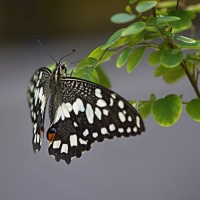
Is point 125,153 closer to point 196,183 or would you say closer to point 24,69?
point 196,183

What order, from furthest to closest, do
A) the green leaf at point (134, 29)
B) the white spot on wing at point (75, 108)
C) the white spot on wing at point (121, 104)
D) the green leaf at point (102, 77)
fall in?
1. the green leaf at point (102, 77)
2. the white spot on wing at point (75, 108)
3. the white spot on wing at point (121, 104)
4. the green leaf at point (134, 29)

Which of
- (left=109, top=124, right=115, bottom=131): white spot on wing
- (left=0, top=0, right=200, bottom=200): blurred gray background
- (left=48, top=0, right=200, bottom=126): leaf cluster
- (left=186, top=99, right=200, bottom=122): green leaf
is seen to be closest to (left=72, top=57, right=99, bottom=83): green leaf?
(left=48, top=0, right=200, bottom=126): leaf cluster

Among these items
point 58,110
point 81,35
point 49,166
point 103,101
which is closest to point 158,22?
point 103,101

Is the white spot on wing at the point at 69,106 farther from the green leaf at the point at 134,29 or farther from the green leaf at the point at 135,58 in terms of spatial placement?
the green leaf at the point at 134,29

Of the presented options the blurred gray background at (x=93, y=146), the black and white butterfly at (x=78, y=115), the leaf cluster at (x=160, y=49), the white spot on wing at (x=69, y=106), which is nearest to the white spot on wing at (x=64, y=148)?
the black and white butterfly at (x=78, y=115)

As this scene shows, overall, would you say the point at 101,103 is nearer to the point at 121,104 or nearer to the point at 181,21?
the point at 121,104
